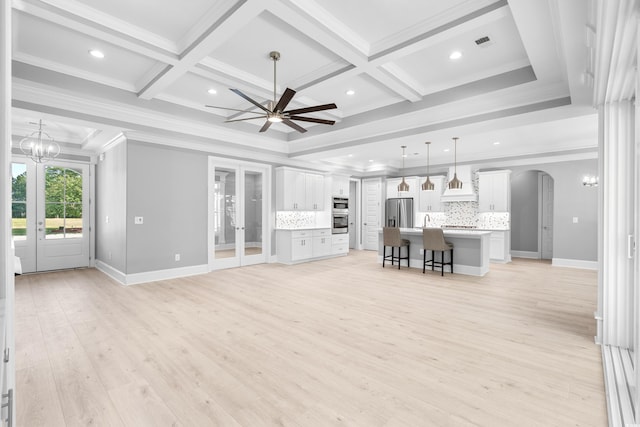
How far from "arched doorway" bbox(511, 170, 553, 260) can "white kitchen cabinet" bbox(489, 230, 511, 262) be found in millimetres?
1393

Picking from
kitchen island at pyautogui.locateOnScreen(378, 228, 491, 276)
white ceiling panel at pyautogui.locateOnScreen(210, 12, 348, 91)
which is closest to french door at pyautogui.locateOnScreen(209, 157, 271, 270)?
white ceiling panel at pyautogui.locateOnScreen(210, 12, 348, 91)

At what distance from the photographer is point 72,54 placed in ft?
12.2

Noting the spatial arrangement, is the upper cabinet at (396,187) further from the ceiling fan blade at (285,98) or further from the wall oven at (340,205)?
the ceiling fan blade at (285,98)

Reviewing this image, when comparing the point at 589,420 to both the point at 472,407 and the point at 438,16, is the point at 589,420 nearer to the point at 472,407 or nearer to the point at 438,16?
the point at 472,407

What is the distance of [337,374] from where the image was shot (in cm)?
249

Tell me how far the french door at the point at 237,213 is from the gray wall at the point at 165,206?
257 millimetres

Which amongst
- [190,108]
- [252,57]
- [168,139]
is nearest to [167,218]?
[168,139]

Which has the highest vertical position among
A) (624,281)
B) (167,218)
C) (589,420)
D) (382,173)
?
(382,173)

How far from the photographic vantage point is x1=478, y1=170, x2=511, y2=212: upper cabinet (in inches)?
319

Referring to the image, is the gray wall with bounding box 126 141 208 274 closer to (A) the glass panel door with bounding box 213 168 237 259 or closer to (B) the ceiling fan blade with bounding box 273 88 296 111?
(A) the glass panel door with bounding box 213 168 237 259

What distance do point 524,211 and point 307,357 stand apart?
880 centimetres

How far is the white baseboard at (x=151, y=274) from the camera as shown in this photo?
541cm

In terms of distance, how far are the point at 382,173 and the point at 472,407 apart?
8.39 m

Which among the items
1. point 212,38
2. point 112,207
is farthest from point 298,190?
point 212,38
